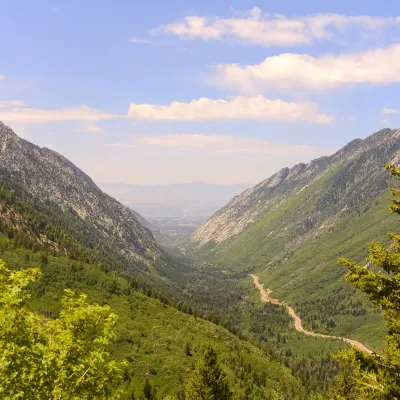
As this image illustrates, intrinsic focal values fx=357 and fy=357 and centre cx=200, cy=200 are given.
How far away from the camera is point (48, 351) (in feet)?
60.2

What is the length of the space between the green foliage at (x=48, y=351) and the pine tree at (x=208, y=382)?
120 ft

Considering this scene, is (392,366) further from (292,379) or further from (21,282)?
(292,379)

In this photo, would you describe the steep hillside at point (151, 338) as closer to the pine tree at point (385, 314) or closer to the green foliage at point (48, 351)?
the pine tree at point (385, 314)

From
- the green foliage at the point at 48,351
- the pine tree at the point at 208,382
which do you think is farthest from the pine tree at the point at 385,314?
the pine tree at the point at 208,382

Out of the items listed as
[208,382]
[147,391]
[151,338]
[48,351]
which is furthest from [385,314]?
[151,338]

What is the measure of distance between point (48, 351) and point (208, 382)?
4078 cm

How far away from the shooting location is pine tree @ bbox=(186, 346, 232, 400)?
2072 inches

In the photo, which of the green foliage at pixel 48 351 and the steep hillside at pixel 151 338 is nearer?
the green foliage at pixel 48 351

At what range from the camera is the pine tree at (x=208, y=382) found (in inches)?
2072

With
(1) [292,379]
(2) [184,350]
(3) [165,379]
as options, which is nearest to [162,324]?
(2) [184,350]

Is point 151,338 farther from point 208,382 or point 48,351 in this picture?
point 48,351

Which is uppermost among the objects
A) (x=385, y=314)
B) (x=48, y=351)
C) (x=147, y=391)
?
(x=385, y=314)

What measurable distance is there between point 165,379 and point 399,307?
102844 millimetres

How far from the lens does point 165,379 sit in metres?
110
